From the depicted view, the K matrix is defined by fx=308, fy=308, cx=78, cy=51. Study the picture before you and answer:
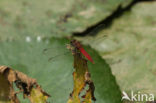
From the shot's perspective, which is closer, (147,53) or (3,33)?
(147,53)

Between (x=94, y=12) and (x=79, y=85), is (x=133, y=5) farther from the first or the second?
(x=79, y=85)

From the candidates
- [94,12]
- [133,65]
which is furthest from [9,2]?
[133,65]

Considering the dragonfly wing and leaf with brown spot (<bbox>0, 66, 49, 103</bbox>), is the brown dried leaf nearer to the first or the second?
leaf with brown spot (<bbox>0, 66, 49, 103</bbox>)

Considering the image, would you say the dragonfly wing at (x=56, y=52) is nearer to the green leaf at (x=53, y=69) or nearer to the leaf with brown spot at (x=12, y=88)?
the green leaf at (x=53, y=69)

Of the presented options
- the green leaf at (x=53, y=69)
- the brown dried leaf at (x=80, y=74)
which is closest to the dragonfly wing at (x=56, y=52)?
the green leaf at (x=53, y=69)

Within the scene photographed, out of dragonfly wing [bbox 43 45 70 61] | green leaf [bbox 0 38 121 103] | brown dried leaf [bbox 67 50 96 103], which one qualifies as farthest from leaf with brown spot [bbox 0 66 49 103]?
dragonfly wing [bbox 43 45 70 61]

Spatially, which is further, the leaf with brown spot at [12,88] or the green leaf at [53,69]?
the green leaf at [53,69]

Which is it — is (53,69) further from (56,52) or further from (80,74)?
(80,74)

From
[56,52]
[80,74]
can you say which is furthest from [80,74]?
[56,52]
